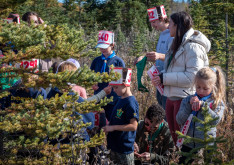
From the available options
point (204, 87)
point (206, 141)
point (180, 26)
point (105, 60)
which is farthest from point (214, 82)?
point (105, 60)

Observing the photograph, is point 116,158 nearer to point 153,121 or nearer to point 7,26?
point 153,121

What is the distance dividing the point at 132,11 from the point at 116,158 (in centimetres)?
2062

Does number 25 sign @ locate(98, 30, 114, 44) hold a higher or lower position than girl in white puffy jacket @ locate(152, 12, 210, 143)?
higher

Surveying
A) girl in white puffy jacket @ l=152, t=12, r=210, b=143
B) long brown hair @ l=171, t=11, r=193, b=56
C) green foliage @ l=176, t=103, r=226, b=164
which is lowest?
green foliage @ l=176, t=103, r=226, b=164

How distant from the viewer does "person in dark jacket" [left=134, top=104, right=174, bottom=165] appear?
12.3ft

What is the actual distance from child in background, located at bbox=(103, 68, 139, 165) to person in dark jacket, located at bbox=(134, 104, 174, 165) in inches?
15.2

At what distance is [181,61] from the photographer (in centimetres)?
351

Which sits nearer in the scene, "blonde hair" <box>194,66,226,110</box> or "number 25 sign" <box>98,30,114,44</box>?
"blonde hair" <box>194,66,226,110</box>

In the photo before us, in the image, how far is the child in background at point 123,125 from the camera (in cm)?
332

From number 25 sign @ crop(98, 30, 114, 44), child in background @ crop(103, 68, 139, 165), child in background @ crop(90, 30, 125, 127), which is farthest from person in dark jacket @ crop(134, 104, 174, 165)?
number 25 sign @ crop(98, 30, 114, 44)

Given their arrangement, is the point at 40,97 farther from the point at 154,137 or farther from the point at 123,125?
the point at 154,137

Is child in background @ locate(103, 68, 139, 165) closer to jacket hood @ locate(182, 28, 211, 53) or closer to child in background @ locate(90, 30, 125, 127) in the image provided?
jacket hood @ locate(182, 28, 211, 53)

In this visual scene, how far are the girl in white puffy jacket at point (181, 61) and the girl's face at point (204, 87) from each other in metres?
0.34

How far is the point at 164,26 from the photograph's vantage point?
16.0 ft
